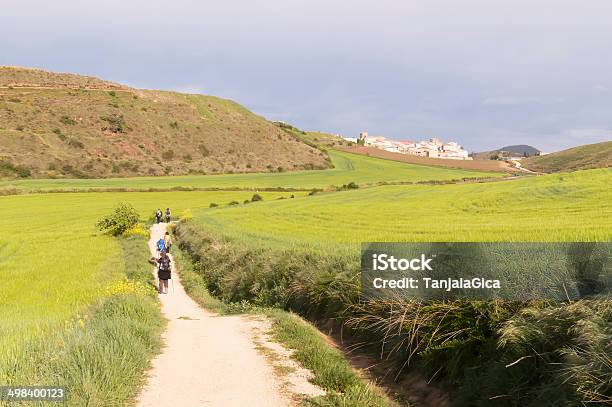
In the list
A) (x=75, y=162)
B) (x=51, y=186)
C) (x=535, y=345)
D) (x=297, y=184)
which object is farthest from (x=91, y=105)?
(x=535, y=345)

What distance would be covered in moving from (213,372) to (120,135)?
99613mm

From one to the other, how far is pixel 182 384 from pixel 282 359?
6.19ft

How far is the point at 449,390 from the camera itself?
664 cm

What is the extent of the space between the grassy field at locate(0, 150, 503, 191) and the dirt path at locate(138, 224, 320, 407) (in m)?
62.5

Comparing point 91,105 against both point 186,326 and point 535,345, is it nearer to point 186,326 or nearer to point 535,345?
point 186,326

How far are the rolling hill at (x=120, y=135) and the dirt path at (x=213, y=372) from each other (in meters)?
78.5

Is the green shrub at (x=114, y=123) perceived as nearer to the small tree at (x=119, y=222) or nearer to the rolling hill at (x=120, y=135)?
the rolling hill at (x=120, y=135)

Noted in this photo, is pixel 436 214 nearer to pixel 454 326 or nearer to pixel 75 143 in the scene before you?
pixel 454 326

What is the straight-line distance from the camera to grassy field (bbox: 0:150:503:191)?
69688 mm

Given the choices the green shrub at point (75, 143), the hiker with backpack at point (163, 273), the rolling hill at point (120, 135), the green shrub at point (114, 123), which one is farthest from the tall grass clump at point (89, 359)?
the green shrub at point (114, 123)

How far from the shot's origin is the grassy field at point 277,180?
69.7 m

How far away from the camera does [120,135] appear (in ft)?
321

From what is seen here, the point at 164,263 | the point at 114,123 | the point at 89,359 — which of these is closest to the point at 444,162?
the point at 114,123

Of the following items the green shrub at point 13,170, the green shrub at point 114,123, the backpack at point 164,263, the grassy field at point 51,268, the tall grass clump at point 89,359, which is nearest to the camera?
the tall grass clump at point 89,359
